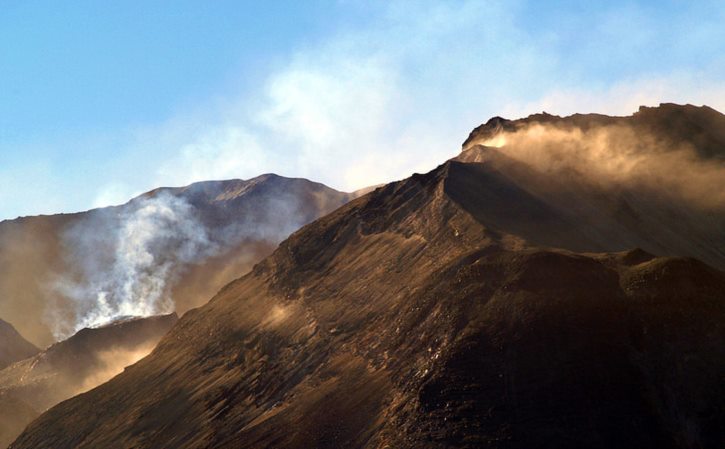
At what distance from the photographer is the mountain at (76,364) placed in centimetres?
8625

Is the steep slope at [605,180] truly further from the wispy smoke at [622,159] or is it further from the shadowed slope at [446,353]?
the shadowed slope at [446,353]

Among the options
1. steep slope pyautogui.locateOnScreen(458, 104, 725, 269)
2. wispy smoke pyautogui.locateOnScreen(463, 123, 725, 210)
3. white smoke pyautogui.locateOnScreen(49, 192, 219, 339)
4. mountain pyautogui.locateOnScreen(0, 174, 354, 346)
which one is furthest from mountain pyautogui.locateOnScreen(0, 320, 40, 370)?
wispy smoke pyautogui.locateOnScreen(463, 123, 725, 210)

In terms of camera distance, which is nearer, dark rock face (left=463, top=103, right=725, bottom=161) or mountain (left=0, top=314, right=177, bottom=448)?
dark rock face (left=463, top=103, right=725, bottom=161)

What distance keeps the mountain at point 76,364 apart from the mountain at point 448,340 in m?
22.5

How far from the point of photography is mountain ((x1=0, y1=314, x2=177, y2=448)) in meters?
86.2

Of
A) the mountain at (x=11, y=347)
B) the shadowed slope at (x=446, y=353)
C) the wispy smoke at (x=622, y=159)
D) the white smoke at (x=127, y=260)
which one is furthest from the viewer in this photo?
the white smoke at (x=127, y=260)

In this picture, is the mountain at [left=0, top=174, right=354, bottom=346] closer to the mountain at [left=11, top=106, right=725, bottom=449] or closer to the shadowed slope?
the mountain at [left=11, top=106, right=725, bottom=449]

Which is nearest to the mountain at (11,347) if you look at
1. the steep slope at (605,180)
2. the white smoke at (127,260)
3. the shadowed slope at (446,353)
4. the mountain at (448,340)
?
the white smoke at (127,260)

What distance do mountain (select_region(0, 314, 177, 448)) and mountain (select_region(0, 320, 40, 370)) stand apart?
9.19m

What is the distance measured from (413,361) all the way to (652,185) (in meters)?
43.0

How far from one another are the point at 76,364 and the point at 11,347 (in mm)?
23584

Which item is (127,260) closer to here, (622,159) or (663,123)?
(622,159)

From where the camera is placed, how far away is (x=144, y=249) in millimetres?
132500

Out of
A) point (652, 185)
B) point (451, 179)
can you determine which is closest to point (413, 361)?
point (451, 179)
